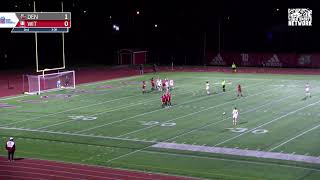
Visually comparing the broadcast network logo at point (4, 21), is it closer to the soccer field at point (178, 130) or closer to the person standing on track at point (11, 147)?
the soccer field at point (178, 130)

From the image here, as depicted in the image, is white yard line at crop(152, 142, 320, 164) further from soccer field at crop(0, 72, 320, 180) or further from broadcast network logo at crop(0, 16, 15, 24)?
broadcast network logo at crop(0, 16, 15, 24)

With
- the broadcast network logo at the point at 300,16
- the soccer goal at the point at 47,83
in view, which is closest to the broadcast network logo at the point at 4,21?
the soccer goal at the point at 47,83

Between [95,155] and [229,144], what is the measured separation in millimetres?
6454

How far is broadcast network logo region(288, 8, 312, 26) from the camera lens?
254ft

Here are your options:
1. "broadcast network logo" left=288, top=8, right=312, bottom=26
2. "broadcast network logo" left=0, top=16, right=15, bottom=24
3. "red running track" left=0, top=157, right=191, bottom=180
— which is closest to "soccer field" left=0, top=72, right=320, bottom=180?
"red running track" left=0, top=157, right=191, bottom=180

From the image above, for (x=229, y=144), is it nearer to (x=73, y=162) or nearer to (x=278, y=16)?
(x=73, y=162)

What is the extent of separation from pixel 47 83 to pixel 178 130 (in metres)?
24.6

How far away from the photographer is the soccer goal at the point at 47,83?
163 feet

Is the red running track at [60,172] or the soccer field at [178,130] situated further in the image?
the soccer field at [178,130]

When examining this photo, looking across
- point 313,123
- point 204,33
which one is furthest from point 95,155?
point 204,33

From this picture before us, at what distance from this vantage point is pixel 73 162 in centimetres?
2466

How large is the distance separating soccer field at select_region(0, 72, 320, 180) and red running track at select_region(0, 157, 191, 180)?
87 centimetres
